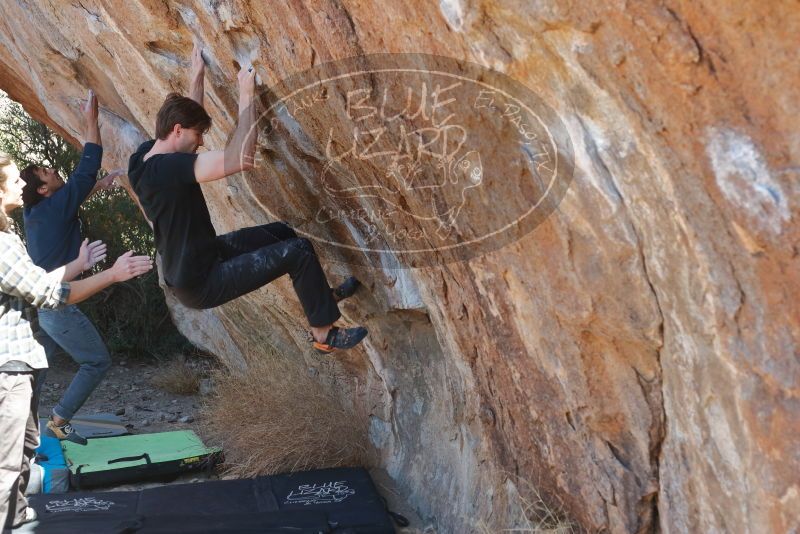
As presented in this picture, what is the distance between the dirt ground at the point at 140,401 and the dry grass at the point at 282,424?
0.68 ft

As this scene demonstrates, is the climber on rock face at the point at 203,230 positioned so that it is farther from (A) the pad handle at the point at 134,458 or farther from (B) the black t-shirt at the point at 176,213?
(A) the pad handle at the point at 134,458

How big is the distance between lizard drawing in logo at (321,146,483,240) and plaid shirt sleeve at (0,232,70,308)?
1332mm

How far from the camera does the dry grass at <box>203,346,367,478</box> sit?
17.3 ft

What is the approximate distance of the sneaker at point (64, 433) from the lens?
18.2 ft

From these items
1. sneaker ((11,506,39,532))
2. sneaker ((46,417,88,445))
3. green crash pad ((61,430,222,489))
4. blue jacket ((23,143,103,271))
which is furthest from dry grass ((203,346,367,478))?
blue jacket ((23,143,103,271))

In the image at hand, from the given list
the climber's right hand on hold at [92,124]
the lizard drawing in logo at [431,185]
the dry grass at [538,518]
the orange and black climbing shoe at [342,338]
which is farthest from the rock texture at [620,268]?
the climber's right hand on hold at [92,124]

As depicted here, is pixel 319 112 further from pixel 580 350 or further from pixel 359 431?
pixel 359 431

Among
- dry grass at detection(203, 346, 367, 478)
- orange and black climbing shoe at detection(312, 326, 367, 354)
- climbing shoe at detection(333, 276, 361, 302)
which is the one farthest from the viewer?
dry grass at detection(203, 346, 367, 478)

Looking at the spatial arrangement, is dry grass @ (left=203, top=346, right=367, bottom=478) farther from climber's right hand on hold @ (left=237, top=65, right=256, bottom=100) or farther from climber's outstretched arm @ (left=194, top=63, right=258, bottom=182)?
climber's right hand on hold @ (left=237, top=65, right=256, bottom=100)

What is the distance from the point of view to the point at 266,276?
400 cm

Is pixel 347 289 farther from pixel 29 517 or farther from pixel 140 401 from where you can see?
pixel 140 401

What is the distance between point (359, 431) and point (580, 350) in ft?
9.26

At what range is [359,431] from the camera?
5527mm

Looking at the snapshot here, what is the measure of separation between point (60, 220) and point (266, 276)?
181cm
